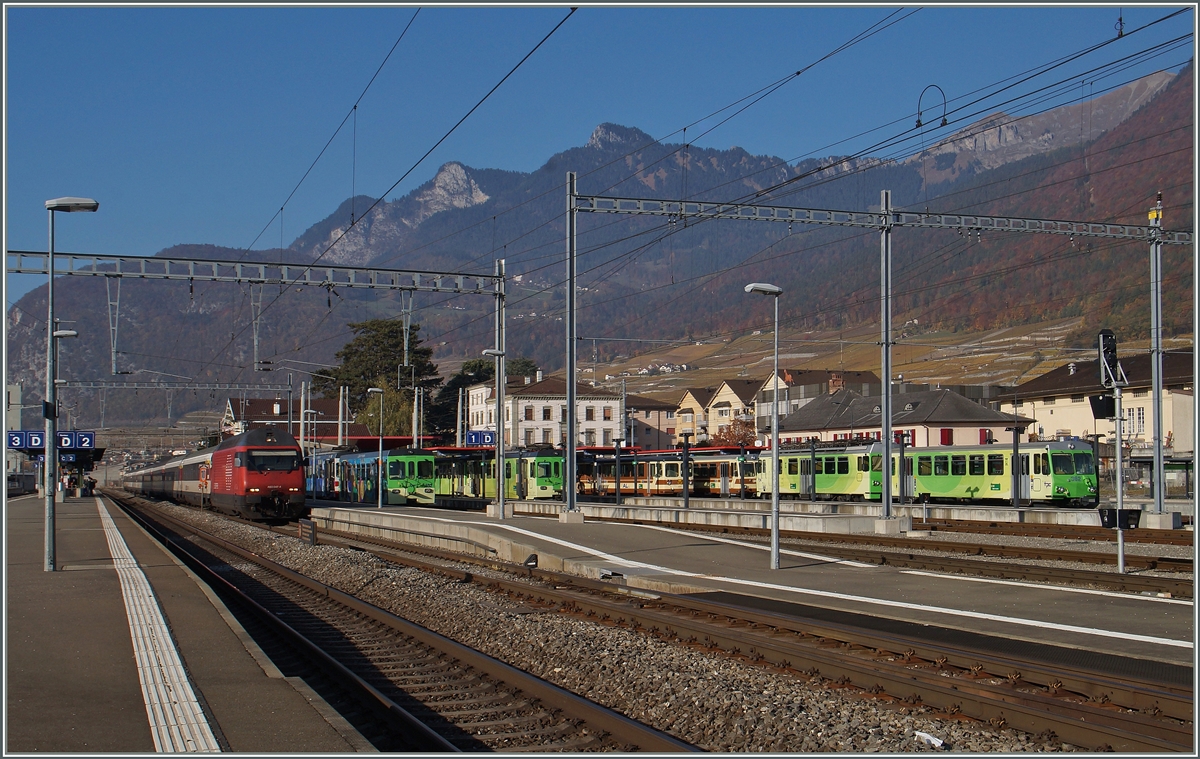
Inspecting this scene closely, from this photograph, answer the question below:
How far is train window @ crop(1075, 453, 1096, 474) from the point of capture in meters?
39.7

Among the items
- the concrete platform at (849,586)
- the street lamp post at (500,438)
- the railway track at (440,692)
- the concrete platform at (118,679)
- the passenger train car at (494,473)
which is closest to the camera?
the concrete platform at (118,679)

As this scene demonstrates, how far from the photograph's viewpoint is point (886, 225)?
27.9 m

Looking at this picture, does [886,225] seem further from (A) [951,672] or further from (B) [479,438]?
(B) [479,438]

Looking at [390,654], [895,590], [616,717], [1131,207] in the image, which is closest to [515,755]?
[616,717]

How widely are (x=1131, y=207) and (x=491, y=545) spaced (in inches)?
7216

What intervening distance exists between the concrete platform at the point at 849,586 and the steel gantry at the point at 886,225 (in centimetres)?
395

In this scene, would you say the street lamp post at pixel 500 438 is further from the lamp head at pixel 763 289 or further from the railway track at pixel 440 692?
the railway track at pixel 440 692

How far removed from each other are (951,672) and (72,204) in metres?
16.9

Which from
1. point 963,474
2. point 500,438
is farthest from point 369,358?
point 500,438

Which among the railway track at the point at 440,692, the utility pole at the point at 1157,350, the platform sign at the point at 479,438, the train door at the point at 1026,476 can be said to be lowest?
the railway track at the point at 440,692

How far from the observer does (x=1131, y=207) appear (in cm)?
18088

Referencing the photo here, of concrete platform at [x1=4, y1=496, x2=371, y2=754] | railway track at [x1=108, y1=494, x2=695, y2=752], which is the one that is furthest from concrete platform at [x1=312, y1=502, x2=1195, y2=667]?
concrete platform at [x1=4, y1=496, x2=371, y2=754]

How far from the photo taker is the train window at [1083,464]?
39719 millimetres

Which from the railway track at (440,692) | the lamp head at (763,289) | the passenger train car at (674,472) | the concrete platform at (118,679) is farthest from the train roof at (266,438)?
the lamp head at (763,289)
